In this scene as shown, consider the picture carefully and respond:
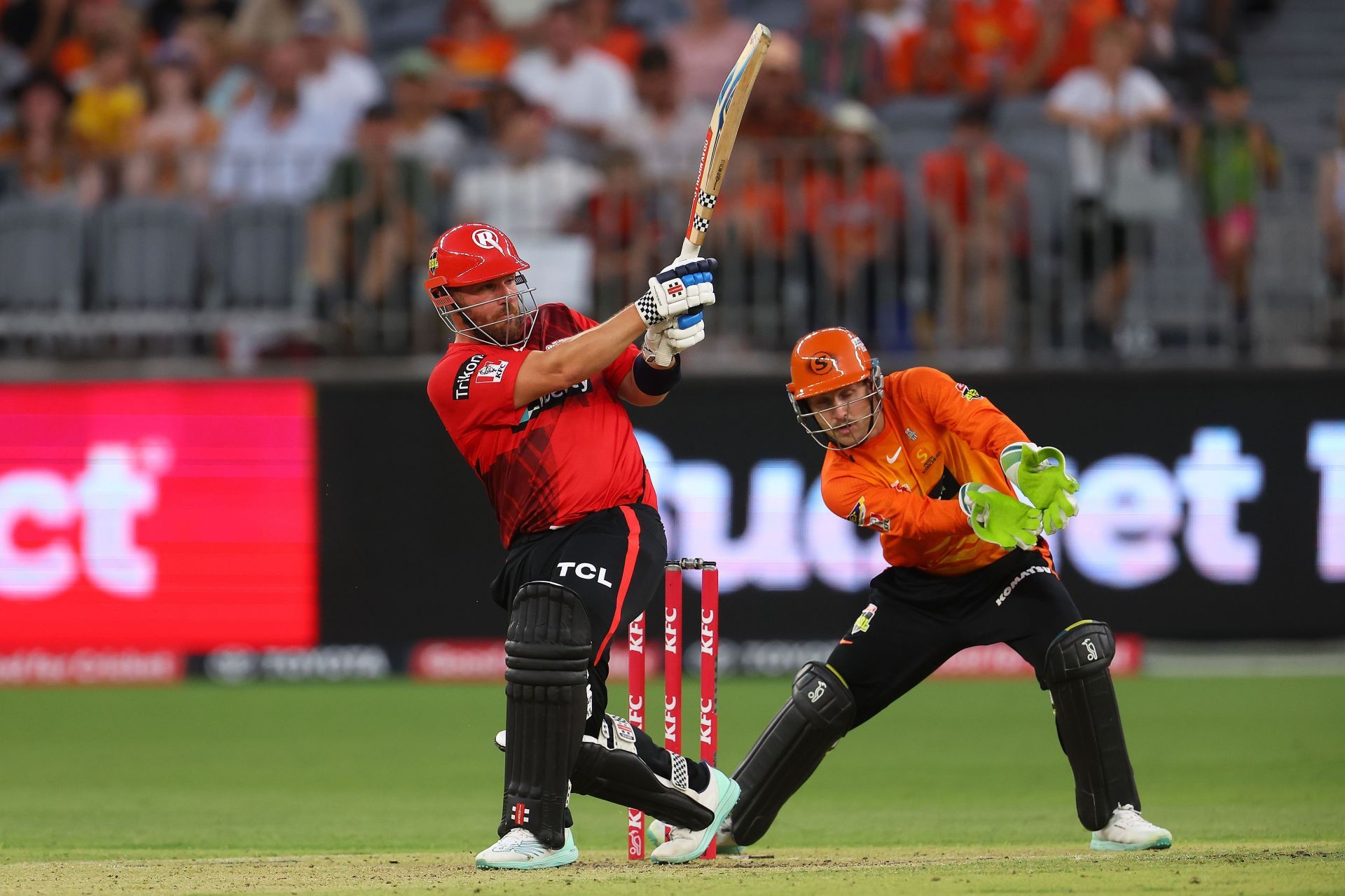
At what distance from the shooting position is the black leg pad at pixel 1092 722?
256 inches

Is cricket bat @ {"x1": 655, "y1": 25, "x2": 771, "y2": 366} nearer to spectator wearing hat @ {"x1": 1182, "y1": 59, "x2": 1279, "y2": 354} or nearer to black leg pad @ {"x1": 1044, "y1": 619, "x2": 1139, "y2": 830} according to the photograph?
black leg pad @ {"x1": 1044, "y1": 619, "x2": 1139, "y2": 830}

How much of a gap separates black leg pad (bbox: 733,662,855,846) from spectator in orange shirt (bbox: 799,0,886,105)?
7.77 m

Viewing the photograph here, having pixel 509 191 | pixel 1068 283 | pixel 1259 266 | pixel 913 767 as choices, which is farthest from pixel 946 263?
pixel 913 767

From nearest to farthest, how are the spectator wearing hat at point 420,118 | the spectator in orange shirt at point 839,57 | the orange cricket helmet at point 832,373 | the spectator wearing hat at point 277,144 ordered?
the orange cricket helmet at point 832,373
the spectator wearing hat at point 277,144
the spectator wearing hat at point 420,118
the spectator in orange shirt at point 839,57

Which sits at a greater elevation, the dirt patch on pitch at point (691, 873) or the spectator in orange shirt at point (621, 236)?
the spectator in orange shirt at point (621, 236)

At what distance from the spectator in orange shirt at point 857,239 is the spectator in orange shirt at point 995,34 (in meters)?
2.27

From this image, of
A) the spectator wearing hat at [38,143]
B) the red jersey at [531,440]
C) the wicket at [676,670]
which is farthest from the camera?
the spectator wearing hat at [38,143]

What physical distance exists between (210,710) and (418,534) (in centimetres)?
194

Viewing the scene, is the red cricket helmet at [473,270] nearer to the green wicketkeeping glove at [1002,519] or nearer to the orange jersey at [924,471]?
the orange jersey at [924,471]

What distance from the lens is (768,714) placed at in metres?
11.0

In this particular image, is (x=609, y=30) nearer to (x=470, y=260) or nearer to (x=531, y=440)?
(x=470, y=260)

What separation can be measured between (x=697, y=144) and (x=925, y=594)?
687 cm


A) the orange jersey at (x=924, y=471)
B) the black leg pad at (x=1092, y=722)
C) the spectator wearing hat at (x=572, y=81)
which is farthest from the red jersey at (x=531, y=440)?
the spectator wearing hat at (x=572, y=81)

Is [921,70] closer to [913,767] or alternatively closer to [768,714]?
[768,714]
